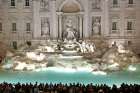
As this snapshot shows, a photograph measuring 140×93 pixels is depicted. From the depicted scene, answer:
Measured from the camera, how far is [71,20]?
43875 millimetres

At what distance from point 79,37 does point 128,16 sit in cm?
483

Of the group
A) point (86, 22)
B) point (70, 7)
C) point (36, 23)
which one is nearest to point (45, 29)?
point (36, 23)

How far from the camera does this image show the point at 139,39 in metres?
43.6

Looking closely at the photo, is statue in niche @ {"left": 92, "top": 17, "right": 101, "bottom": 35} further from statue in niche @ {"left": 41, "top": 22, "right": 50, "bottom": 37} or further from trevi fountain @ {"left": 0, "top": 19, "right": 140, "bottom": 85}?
statue in niche @ {"left": 41, "top": 22, "right": 50, "bottom": 37}

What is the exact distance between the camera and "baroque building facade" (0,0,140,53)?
43.7m

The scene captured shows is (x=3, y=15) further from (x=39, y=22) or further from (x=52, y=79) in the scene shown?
(x=52, y=79)

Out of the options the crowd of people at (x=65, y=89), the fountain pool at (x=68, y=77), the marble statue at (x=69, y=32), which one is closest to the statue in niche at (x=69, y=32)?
the marble statue at (x=69, y=32)

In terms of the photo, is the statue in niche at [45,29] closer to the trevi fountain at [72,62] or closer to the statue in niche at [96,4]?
the trevi fountain at [72,62]

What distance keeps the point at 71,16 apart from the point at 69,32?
1.49 m

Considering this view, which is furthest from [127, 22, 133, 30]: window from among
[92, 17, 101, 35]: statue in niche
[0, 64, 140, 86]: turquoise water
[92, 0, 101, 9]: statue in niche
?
[0, 64, 140, 86]: turquoise water

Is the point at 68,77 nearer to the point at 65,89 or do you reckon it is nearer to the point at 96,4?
the point at 96,4

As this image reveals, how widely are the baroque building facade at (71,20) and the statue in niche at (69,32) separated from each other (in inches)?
3.6

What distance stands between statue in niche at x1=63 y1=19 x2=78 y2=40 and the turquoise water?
684 cm

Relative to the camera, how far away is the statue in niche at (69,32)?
4344cm
